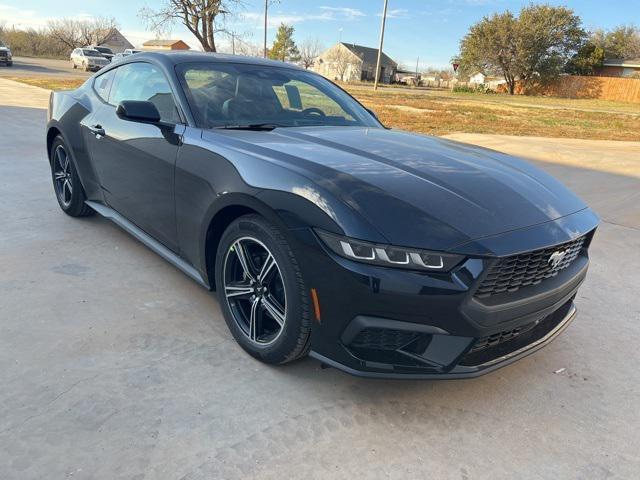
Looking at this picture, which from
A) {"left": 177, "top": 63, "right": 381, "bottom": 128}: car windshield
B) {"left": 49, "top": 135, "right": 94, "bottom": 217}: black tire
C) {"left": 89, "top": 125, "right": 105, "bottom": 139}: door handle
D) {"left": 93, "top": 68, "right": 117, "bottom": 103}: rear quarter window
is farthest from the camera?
{"left": 49, "top": 135, "right": 94, "bottom": 217}: black tire

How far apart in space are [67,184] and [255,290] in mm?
2933

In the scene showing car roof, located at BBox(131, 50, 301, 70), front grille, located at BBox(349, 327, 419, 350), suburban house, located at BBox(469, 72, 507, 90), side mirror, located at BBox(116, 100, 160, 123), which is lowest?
front grille, located at BBox(349, 327, 419, 350)

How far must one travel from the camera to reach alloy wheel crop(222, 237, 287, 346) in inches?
95.0

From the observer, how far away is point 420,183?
2291mm

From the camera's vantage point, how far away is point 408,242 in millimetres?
1965

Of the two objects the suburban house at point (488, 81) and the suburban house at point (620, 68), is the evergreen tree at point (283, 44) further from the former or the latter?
the suburban house at point (620, 68)

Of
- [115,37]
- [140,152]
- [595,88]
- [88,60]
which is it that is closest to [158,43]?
[115,37]

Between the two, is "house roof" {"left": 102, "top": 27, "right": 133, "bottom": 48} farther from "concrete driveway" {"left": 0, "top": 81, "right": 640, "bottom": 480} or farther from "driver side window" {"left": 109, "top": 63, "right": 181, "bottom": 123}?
"concrete driveway" {"left": 0, "top": 81, "right": 640, "bottom": 480}

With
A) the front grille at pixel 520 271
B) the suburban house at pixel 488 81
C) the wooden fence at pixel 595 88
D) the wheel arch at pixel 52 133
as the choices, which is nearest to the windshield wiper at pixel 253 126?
the front grille at pixel 520 271

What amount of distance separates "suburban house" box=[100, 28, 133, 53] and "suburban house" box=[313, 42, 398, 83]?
1214 inches

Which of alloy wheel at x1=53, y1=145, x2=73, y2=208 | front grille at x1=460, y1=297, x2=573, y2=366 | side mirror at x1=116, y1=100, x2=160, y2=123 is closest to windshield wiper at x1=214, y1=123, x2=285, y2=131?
side mirror at x1=116, y1=100, x2=160, y2=123

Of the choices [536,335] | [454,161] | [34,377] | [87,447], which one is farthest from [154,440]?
[454,161]

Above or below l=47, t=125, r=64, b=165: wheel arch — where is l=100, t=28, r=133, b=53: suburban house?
above

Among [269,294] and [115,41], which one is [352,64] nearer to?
[115,41]
